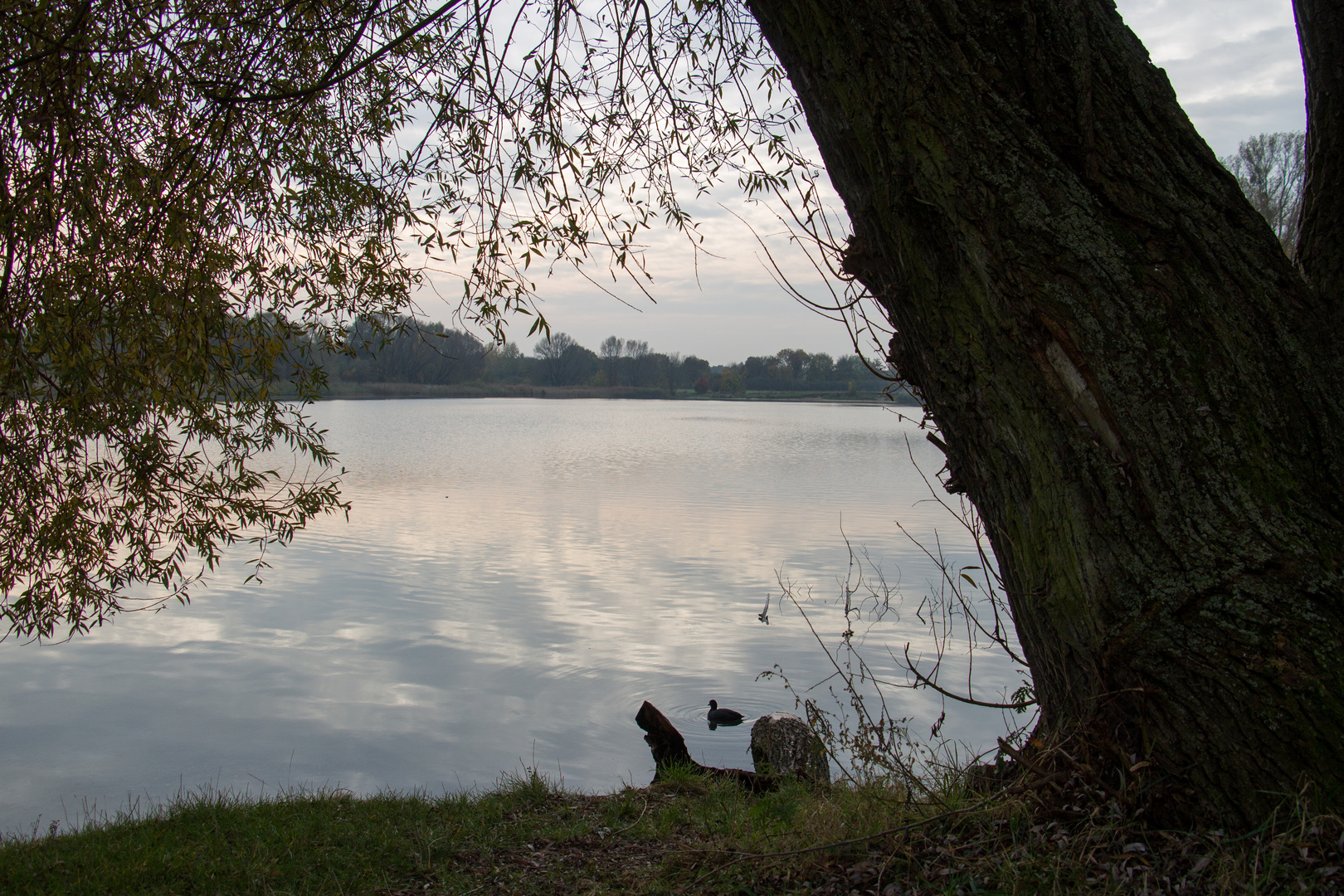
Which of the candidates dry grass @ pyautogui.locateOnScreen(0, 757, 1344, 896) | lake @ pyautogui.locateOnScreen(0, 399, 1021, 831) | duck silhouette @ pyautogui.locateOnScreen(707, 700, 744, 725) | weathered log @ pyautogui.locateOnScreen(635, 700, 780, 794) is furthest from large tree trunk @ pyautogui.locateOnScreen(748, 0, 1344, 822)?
duck silhouette @ pyautogui.locateOnScreen(707, 700, 744, 725)

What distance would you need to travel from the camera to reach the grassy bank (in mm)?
2203

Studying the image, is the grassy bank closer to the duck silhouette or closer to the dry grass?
the dry grass

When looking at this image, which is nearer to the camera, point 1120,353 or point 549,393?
point 1120,353

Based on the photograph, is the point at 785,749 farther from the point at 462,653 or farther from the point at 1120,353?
the point at 1120,353

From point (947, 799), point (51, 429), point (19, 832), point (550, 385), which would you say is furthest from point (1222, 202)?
point (550, 385)

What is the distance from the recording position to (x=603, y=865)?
11.8 ft

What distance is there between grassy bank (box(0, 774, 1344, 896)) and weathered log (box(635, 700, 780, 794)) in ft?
1.00

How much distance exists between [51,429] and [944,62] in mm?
4662

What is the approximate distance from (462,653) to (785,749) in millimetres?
3980

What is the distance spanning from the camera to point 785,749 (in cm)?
573

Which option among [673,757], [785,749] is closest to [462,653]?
[673,757]

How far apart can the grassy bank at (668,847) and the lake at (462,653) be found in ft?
3.95

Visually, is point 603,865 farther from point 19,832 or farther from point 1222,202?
point 19,832

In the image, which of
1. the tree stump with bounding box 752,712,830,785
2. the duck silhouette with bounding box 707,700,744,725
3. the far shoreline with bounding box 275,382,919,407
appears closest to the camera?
the tree stump with bounding box 752,712,830,785
